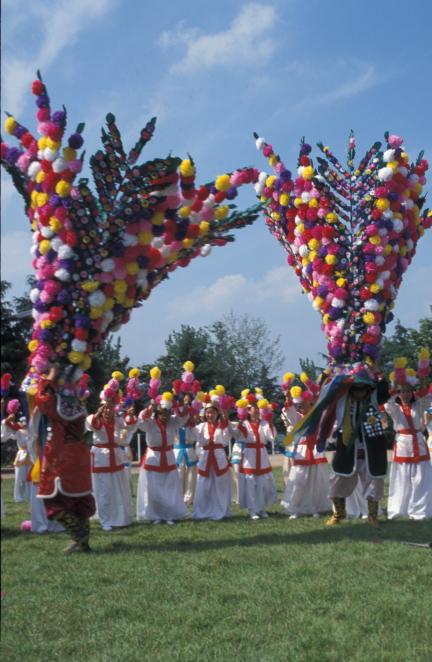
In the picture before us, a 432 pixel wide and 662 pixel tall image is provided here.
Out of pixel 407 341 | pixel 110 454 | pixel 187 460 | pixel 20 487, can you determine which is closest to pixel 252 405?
pixel 187 460

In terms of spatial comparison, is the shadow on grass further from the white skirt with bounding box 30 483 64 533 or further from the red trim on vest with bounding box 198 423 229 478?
the red trim on vest with bounding box 198 423 229 478

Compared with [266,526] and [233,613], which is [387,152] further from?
[233,613]

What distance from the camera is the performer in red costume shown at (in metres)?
7.12

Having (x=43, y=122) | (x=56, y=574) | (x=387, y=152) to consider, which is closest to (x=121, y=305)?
(x=43, y=122)

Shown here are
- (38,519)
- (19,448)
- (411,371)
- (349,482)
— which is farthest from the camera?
(19,448)

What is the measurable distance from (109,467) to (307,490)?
3026mm

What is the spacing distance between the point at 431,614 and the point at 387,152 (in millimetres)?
5625

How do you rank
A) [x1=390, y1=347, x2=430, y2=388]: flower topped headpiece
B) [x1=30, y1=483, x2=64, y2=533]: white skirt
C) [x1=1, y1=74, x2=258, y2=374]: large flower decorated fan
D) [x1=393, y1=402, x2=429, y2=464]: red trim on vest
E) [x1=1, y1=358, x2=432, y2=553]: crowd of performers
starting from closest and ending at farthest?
1. [x1=1, y1=74, x2=258, y2=374]: large flower decorated fan
2. [x1=1, y1=358, x2=432, y2=553]: crowd of performers
3. [x1=390, y1=347, x2=430, y2=388]: flower topped headpiece
4. [x1=30, y1=483, x2=64, y2=533]: white skirt
5. [x1=393, y1=402, x2=429, y2=464]: red trim on vest

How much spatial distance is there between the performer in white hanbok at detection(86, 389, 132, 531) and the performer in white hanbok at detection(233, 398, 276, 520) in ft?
6.13

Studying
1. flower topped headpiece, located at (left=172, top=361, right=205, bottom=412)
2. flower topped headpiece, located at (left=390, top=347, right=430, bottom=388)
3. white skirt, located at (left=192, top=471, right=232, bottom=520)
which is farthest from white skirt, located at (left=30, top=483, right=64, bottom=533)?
flower topped headpiece, located at (left=390, top=347, right=430, bottom=388)

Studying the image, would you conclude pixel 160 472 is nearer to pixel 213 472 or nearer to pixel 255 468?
pixel 213 472

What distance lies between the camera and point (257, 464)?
11.1 metres

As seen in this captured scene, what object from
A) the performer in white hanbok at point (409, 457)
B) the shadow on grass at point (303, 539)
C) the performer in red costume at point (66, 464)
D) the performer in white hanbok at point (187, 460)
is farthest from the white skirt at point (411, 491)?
the performer in red costume at point (66, 464)

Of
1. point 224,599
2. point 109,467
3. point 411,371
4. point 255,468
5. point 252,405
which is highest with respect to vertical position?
point 411,371
